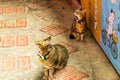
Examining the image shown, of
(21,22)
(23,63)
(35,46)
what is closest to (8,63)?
(23,63)

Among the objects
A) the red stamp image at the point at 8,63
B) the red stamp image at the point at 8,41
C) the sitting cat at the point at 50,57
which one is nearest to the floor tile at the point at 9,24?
the red stamp image at the point at 8,41

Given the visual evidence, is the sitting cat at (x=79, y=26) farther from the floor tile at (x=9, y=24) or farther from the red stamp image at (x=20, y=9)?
the red stamp image at (x=20, y=9)

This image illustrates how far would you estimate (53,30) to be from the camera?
2.47m

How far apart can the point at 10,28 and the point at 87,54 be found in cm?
88

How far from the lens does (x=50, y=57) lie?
165 cm

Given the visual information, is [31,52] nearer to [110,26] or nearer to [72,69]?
[72,69]

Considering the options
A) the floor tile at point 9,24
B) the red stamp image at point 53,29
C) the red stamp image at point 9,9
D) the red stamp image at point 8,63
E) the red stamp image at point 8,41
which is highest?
the red stamp image at point 9,9

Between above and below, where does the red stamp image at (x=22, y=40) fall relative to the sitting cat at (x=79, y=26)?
below

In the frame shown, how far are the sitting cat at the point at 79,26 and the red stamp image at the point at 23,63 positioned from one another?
1.60 feet

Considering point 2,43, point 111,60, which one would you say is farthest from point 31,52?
point 111,60

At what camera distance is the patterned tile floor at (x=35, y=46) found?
72.6 inches

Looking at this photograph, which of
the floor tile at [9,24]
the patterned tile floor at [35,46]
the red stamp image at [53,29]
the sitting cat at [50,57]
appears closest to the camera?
the sitting cat at [50,57]

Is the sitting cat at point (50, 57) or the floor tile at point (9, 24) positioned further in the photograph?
the floor tile at point (9, 24)

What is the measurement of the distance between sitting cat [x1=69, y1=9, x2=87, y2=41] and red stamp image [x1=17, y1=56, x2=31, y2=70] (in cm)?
49
